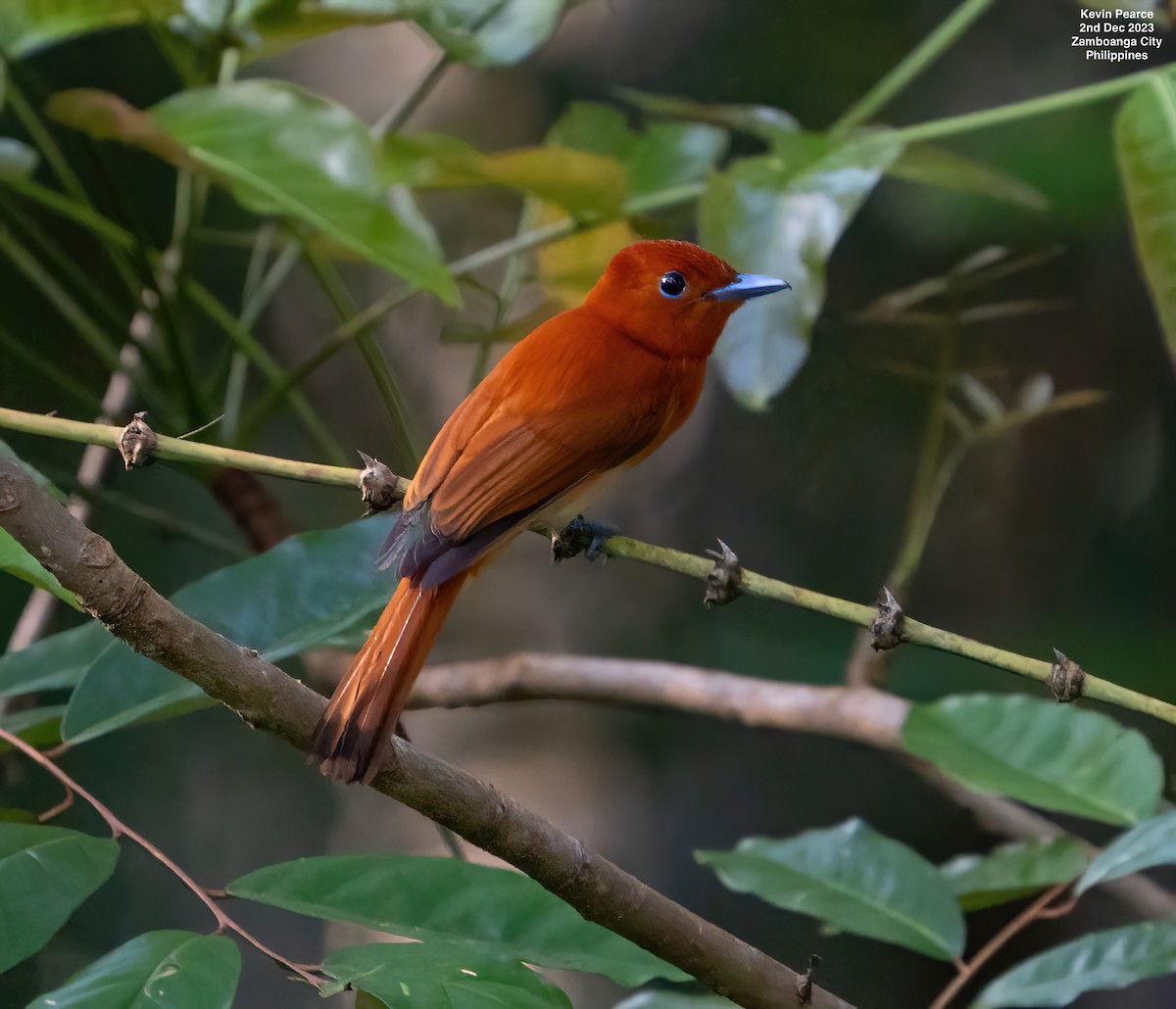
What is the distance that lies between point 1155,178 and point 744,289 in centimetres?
41

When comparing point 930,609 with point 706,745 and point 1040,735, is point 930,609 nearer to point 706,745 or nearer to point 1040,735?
point 706,745

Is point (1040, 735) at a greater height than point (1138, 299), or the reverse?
point (1138, 299)

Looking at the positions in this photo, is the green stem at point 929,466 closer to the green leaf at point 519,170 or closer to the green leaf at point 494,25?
the green leaf at point 519,170

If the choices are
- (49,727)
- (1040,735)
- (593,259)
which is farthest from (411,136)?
(1040,735)

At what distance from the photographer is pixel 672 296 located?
0.95 meters

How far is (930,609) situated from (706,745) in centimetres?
39

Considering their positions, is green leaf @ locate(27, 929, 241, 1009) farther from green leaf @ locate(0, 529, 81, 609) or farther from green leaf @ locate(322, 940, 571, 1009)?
green leaf @ locate(0, 529, 81, 609)

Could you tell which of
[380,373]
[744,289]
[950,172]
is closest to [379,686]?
[744,289]

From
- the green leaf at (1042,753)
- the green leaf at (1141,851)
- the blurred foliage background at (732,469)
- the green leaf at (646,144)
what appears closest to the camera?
the green leaf at (1141,851)

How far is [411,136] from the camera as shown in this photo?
A: 1.27m

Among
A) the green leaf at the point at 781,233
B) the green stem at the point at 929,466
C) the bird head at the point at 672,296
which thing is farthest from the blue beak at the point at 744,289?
the green stem at the point at 929,466

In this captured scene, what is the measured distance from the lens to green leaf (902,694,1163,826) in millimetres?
993

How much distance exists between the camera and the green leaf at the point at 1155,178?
1.02 meters

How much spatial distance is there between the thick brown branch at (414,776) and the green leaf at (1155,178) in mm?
693
